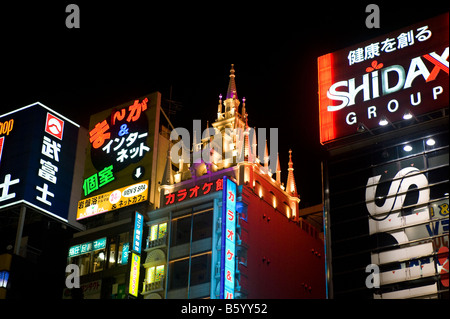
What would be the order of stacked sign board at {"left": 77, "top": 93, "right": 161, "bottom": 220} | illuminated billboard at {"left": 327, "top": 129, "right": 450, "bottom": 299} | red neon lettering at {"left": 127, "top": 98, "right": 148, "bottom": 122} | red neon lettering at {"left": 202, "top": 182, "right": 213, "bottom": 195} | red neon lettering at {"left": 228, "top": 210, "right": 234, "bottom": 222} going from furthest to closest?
red neon lettering at {"left": 127, "top": 98, "right": 148, "bottom": 122} → stacked sign board at {"left": 77, "top": 93, "right": 161, "bottom": 220} → red neon lettering at {"left": 202, "top": 182, "right": 213, "bottom": 195} → red neon lettering at {"left": 228, "top": 210, "right": 234, "bottom": 222} → illuminated billboard at {"left": 327, "top": 129, "right": 450, "bottom": 299}

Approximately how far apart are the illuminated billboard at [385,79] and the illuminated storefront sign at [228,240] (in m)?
13.6

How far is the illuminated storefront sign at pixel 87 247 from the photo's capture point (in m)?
66.5

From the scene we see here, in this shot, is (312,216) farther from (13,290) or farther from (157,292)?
(13,290)

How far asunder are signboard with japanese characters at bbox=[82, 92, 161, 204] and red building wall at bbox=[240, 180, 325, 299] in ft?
37.4

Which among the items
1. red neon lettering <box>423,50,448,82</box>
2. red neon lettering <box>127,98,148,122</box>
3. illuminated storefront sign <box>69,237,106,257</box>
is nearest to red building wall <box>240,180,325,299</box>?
red neon lettering <box>127,98,148,122</box>

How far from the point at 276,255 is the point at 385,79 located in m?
22.7

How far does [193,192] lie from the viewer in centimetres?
6147

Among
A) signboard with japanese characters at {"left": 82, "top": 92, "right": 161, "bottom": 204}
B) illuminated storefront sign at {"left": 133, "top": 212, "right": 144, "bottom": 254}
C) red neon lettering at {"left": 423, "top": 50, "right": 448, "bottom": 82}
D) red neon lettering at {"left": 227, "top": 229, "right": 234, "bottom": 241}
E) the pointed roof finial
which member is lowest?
red neon lettering at {"left": 227, "top": 229, "right": 234, "bottom": 241}

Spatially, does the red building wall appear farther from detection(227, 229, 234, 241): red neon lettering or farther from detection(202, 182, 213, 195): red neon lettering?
detection(202, 182, 213, 195): red neon lettering

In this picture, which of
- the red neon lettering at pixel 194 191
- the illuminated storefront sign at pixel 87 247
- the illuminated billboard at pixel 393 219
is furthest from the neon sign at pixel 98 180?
the illuminated billboard at pixel 393 219

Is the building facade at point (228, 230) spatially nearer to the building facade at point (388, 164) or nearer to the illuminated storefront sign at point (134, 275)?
the illuminated storefront sign at point (134, 275)

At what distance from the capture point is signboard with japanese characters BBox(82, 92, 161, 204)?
2648 inches

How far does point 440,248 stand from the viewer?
38.5 m
